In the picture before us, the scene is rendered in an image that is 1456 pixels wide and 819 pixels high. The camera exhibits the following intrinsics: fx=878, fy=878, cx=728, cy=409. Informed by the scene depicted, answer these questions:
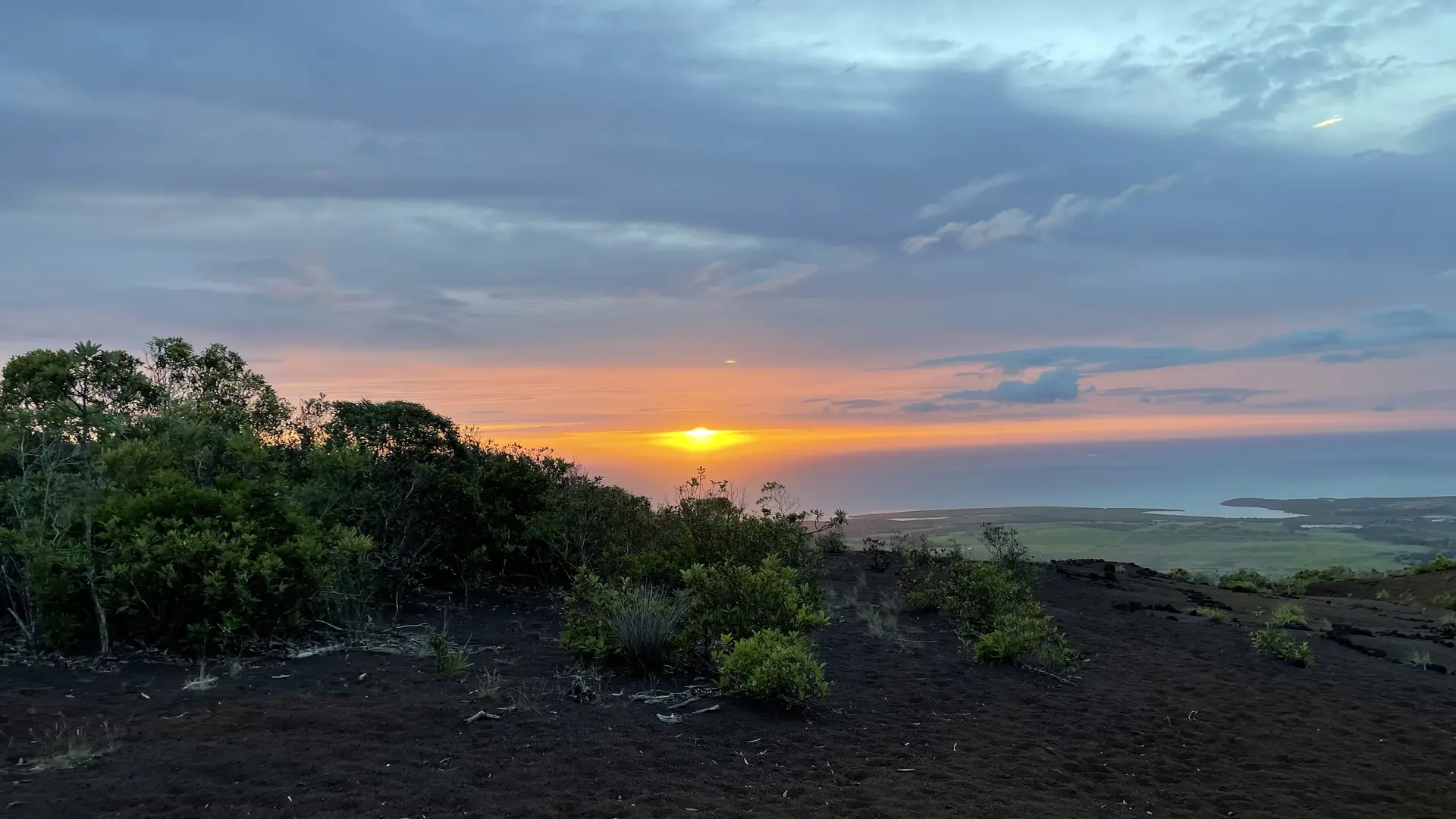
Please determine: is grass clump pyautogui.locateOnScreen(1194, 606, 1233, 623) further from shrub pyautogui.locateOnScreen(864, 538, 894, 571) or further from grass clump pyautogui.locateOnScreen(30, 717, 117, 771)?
grass clump pyautogui.locateOnScreen(30, 717, 117, 771)

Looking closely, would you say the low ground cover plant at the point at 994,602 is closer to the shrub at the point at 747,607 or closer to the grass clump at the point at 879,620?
the grass clump at the point at 879,620

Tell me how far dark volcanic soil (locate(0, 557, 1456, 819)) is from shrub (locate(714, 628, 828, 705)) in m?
0.18

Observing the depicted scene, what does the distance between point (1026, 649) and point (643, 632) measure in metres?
4.68

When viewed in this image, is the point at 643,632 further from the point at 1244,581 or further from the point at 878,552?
the point at 1244,581

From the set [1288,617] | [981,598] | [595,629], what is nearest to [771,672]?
[595,629]

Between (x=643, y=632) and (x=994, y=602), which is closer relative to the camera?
(x=643, y=632)

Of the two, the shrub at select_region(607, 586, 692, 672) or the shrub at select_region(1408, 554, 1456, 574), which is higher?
the shrub at select_region(607, 586, 692, 672)

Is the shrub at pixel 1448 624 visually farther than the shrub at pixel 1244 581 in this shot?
No

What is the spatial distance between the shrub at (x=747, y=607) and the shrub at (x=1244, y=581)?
66.2ft

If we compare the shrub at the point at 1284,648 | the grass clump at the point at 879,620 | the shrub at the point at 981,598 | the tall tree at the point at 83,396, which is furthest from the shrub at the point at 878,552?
the tall tree at the point at 83,396

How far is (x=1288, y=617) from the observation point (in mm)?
15844

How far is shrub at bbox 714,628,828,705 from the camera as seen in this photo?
7395 mm

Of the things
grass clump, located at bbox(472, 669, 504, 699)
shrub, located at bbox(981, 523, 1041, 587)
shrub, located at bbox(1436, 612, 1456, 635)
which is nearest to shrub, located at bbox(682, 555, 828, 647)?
grass clump, located at bbox(472, 669, 504, 699)

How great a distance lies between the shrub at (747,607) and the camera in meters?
8.57
